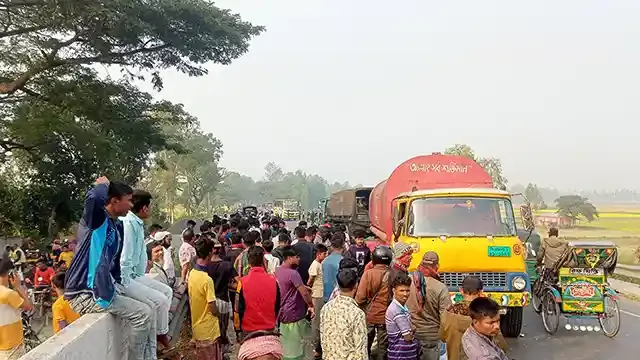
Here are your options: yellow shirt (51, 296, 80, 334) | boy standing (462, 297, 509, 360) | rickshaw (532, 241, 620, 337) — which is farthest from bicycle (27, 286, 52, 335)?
boy standing (462, 297, 509, 360)

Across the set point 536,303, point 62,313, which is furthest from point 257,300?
point 536,303

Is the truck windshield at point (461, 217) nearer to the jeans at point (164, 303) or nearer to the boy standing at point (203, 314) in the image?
the boy standing at point (203, 314)

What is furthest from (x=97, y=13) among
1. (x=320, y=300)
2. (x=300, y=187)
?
(x=300, y=187)

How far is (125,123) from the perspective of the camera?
20906 mm

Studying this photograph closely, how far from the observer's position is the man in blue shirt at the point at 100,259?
416cm

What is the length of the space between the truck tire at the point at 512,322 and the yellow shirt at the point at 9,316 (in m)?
7.37

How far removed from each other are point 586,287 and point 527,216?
68.3 inches

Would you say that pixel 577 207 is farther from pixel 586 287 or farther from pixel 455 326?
pixel 455 326

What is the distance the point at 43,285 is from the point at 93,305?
8.97 meters

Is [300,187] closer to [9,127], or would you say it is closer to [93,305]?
[9,127]

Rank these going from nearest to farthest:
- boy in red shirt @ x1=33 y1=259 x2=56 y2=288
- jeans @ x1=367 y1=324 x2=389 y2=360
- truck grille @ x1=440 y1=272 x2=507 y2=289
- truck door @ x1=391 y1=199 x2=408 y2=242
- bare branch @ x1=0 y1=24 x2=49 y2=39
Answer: jeans @ x1=367 y1=324 x2=389 y2=360, truck grille @ x1=440 y1=272 x2=507 y2=289, truck door @ x1=391 y1=199 x2=408 y2=242, boy in red shirt @ x1=33 y1=259 x2=56 y2=288, bare branch @ x1=0 y1=24 x2=49 y2=39

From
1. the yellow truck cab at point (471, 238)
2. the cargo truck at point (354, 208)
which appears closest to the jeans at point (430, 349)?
the yellow truck cab at point (471, 238)

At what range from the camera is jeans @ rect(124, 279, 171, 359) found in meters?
4.66

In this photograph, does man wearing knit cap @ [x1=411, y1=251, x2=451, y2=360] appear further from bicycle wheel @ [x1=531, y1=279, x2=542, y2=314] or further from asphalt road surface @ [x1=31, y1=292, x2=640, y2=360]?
bicycle wheel @ [x1=531, y1=279, x2=542, y2=314]
